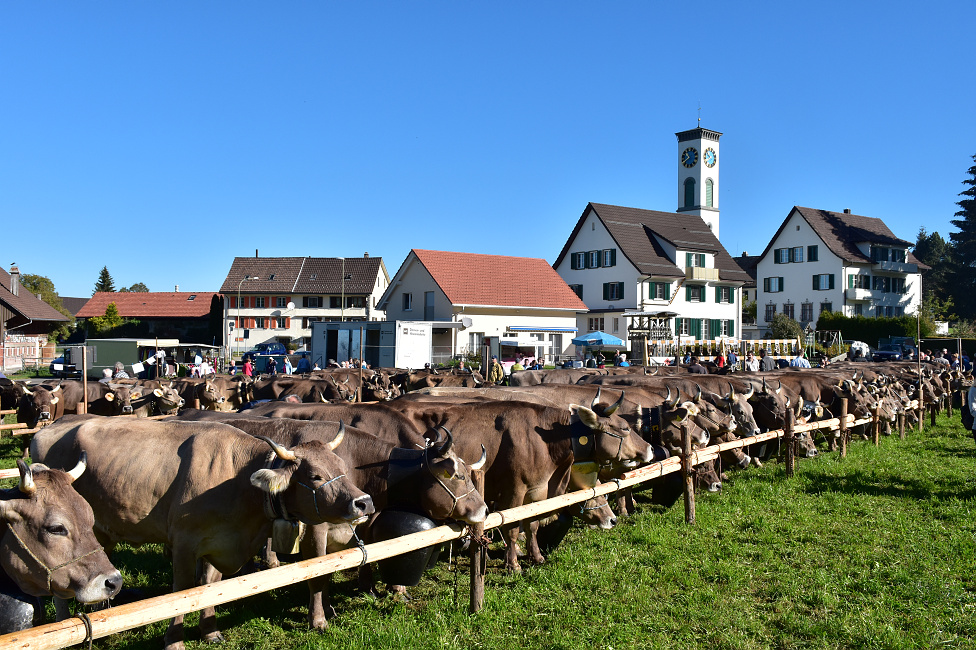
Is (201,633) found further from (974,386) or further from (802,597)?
(974,386)

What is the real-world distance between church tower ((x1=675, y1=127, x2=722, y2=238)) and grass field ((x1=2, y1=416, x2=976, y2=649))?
59.8 metres

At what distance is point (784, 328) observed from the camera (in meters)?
55.8

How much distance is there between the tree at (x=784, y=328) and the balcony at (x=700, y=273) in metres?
6.11

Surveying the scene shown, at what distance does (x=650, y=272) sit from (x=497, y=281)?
36.2 feet

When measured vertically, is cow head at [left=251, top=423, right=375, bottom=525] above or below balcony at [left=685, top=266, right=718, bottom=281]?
below

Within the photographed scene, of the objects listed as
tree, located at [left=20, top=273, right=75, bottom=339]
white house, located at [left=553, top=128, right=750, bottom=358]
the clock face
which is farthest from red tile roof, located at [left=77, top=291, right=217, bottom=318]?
the clock face

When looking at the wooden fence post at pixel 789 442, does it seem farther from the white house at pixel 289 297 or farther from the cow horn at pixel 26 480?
the white house at pixel 289 297

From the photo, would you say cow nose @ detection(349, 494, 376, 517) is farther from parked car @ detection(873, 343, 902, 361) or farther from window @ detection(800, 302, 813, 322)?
window @ detection(800, 302, 813, 322)

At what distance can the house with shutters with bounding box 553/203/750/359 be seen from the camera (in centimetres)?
5250

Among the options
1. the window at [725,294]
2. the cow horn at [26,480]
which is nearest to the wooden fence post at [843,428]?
the cow horn at [26,480]

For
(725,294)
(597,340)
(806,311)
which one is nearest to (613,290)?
(725,294)

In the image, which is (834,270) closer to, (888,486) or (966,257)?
(966,257)

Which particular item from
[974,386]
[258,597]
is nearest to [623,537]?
[258,597]

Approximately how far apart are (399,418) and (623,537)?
122 inches
